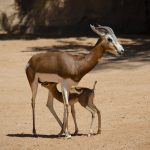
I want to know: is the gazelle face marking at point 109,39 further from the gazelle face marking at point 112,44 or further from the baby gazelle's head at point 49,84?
the baby gazelle's head at point 49,84

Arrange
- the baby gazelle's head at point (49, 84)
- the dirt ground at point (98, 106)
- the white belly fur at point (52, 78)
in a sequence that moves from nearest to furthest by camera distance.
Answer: the dirt ground at point (98, 106)
the white belly fur at point (52, 78)
the baby gazelle's head at point (49, 84)

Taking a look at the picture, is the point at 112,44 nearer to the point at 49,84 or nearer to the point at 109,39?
the point at 109,39

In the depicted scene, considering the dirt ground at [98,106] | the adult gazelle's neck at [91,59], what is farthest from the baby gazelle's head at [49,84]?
the dirt ground at [98,106]

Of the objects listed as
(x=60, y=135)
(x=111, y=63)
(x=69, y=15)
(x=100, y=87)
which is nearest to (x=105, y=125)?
(x=60, y=135)

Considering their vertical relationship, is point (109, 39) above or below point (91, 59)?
above

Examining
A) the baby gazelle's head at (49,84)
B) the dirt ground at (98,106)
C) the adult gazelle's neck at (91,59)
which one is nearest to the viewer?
the dirt ground at (98,106)

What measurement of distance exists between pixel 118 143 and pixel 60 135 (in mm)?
1348

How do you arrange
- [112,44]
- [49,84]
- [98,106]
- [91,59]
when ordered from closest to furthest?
[112,44] < [91,59] < [49,84] < [98,106]

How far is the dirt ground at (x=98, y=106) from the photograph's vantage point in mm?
9469

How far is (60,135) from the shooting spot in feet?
33.2

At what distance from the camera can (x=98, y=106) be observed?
41.3 feet

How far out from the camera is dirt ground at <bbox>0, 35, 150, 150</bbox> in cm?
947

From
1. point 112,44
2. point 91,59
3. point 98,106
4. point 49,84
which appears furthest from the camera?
point 98,106

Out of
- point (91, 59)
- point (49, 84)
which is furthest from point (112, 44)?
point (49, 84)
